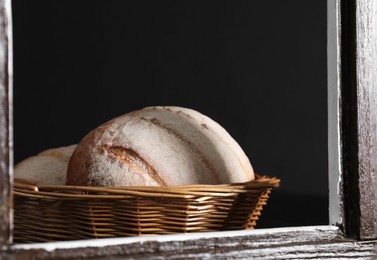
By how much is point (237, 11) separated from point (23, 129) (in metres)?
0.93

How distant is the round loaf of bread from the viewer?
1198 mm

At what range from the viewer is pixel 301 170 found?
2619 mm

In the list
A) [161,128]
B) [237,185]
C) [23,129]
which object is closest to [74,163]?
[161,128]

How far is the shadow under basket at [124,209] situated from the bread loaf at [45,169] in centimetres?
25

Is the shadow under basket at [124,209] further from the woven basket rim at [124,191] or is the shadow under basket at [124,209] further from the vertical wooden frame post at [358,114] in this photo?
the vertical wooden frame post at [358,114]

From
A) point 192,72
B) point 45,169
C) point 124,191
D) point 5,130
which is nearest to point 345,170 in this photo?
point 124,191

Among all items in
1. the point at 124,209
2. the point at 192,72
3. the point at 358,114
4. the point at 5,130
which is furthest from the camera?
the point at 192,72

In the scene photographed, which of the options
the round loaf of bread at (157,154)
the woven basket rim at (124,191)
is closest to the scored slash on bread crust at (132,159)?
the round loaf of bread at (157,154)

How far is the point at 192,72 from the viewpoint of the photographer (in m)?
2.65

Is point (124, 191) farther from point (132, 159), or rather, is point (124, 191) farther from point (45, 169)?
point (45, 169)

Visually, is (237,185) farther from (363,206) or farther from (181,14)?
(181,14)

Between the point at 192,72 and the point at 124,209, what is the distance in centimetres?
163

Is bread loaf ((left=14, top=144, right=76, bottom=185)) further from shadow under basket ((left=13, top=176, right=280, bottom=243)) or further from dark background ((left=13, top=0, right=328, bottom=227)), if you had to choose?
dark background ((left=13, top=0, right=328, bottom=227))

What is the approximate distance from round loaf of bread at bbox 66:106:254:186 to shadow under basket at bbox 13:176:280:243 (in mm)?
104
